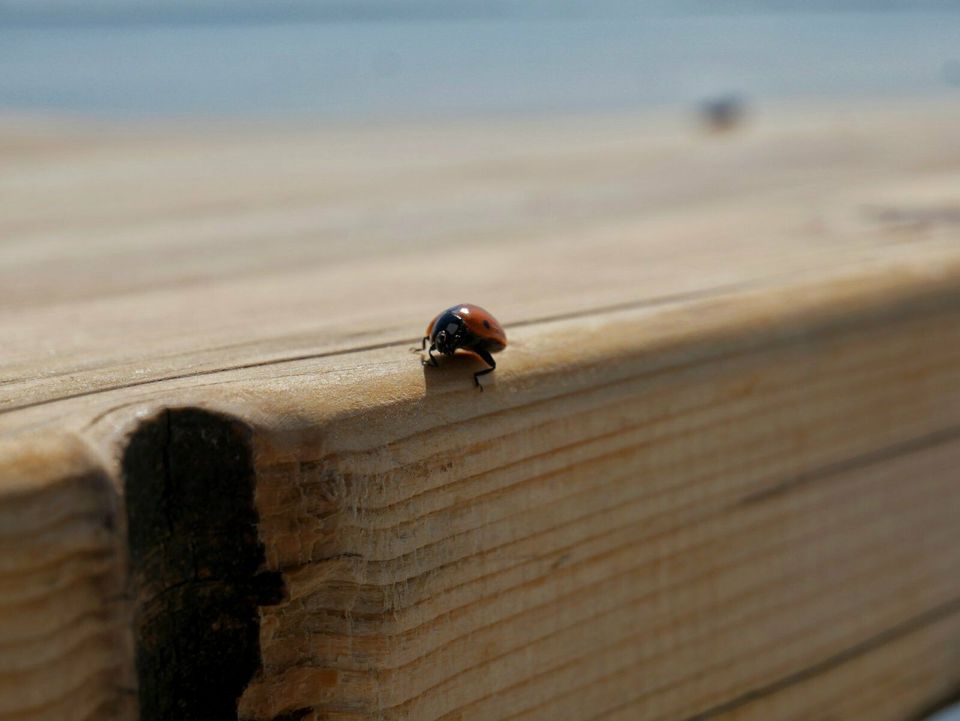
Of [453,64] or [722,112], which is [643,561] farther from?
[453,64]

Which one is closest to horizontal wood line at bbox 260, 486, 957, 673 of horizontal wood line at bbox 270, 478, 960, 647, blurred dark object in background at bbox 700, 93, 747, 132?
horizontal wood line at bbox 270, 478, 960, 647

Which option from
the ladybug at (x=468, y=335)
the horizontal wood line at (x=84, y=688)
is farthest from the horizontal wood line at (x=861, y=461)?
the horizontal wood line at (x=84, y=688)

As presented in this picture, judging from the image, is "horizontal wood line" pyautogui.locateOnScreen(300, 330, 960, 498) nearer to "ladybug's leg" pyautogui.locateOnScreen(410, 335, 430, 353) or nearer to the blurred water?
"ladybug's leg" pyautogui.locateOnScreen(410, 335, 430, 353)

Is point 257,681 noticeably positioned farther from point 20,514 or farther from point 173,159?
point 173,159

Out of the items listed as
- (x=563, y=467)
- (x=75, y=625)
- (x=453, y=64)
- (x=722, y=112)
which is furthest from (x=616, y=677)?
(x=453, y=64)

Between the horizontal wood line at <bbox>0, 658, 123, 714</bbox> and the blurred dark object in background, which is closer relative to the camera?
the horizontal wood line at <bbox>0, 658, 123, 714</bbox>

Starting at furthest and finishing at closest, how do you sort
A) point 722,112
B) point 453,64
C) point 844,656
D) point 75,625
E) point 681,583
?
point 453,64 < point 722,112 < point 844,656 < point 681,583 < point 75,625

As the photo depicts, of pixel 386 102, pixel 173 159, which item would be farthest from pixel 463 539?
pixel 386 102

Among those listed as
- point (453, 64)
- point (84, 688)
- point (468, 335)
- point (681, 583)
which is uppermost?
point (453, 64)
